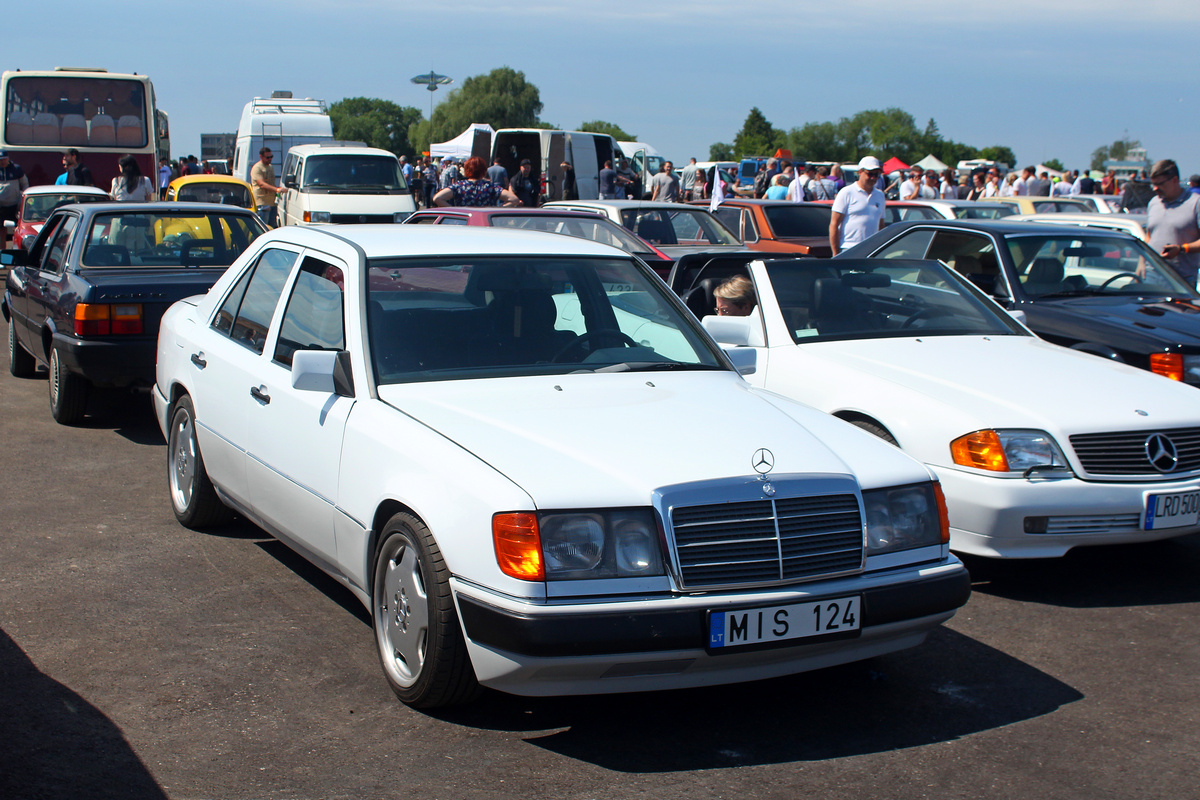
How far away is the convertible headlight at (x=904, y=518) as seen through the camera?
3.48 meters

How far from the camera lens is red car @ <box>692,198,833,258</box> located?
48.2ft

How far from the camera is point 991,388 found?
520 centimetres

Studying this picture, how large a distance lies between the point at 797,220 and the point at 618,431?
12.0m

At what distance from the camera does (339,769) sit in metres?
3.22

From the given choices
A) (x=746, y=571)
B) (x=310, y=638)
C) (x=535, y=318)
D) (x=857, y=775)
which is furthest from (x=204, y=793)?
(x=535, y=318)

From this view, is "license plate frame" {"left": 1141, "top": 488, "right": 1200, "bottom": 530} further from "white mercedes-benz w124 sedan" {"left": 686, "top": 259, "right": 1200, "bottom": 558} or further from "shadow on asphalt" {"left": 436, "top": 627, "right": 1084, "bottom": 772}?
"shadow on asphalt" {"left": 436, "top": 627, "right": 1084, "bottom": 772}

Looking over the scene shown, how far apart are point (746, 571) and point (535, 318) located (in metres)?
1.54

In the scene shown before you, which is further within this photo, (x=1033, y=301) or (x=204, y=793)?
(x=1033, y=301)

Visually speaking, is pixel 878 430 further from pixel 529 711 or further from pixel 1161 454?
pixel 529 711

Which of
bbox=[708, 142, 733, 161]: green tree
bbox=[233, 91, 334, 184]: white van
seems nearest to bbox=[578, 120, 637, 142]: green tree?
bbox=[708, 142, 733, 161]: green tree

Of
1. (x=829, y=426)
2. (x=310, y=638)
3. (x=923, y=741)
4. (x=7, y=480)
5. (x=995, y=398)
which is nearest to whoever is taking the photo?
(x=923, y=741)

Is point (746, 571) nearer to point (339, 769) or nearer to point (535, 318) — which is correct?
point (339, 769)

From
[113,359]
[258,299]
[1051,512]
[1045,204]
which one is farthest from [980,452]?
[1045,204]

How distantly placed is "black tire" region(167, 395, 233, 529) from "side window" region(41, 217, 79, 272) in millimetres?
3303
